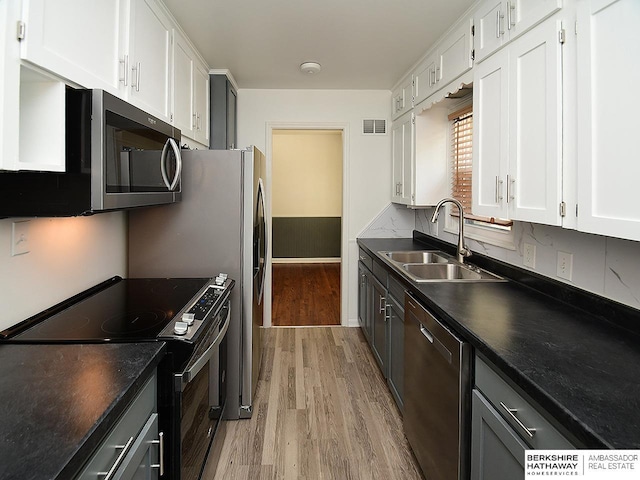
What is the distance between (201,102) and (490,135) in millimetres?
2175

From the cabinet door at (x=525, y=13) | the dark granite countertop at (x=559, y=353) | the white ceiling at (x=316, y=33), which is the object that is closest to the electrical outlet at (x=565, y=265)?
the dark granite countertop at (x=559, y=353)

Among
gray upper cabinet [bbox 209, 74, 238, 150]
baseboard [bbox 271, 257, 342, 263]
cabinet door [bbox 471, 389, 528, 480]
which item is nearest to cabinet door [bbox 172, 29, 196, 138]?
gray upper cabinet [bbox 209, 74, 238, 150]

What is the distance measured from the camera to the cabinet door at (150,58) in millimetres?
1807

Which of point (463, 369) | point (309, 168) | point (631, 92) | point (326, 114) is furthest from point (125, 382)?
point (309, 168)

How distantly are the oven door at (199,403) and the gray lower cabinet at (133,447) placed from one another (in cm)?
10

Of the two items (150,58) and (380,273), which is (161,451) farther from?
(380,273)

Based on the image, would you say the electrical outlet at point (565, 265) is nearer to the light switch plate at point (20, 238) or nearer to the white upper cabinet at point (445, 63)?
the white upper cabinet at point (445, 63)

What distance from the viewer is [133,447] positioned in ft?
3.62

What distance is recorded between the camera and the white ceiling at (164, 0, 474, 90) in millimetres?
2273

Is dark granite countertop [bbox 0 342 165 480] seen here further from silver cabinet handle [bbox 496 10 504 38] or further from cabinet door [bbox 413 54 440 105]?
cabinet door [bbox 413 54 440 105]

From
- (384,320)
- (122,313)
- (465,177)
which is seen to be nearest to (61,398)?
(122,313)

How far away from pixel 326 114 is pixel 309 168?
3.81m

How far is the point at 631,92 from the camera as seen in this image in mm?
1124
